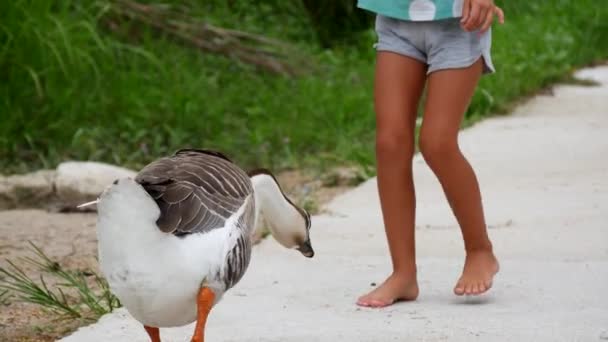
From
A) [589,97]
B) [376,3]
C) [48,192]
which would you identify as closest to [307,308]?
[376,3]

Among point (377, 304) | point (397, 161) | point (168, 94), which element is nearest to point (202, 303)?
point (377, 304)

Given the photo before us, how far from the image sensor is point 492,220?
631 centimetres

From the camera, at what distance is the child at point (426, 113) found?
15.2 ft

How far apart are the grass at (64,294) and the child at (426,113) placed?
0.98 metres

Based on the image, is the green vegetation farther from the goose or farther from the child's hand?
the goose

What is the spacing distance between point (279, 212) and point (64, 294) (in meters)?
1.19

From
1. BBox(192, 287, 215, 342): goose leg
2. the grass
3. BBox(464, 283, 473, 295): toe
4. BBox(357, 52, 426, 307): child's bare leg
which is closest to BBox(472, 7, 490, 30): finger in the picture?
BBox(357, 52, 426, 307): child's bare leg

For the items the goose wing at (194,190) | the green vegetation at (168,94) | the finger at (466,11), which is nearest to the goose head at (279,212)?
the goose wing at (194,190)

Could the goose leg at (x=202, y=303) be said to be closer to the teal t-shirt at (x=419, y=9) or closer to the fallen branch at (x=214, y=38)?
the teal t-shirt at (x=419, y=9)

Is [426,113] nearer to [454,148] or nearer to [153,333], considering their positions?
[454,148]

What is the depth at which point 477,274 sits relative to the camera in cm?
475

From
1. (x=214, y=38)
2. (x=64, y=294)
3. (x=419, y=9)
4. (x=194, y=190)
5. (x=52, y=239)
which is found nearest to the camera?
(x=194, y=190)

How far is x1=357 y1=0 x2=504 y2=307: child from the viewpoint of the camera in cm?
464

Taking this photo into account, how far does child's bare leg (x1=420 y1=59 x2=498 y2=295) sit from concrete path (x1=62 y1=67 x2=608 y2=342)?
108mm
